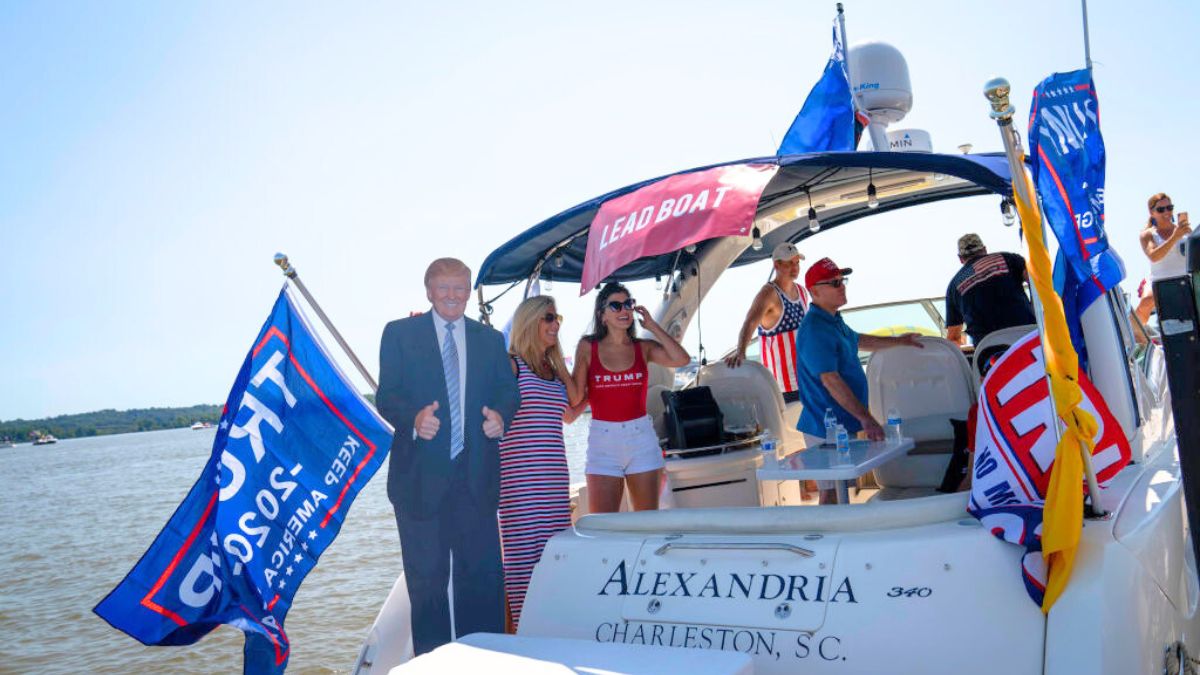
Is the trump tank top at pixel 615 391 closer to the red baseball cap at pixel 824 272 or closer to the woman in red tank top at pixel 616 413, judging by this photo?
the woman in red tank top at pixel 616 413

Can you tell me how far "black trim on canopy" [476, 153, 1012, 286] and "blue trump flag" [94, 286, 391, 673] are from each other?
152 cm

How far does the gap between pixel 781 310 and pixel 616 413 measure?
1.99 metres

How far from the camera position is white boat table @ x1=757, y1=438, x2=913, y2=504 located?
3594 mm

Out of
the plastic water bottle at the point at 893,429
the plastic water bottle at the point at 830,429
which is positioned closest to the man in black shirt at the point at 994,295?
the plastic water bottle at the point at 893,429

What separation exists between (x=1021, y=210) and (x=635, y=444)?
2.19m

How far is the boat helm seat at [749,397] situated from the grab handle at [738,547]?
103 inches

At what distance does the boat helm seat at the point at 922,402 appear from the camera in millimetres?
4781

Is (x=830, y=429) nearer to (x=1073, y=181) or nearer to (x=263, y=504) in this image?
(x=1073, y=181)

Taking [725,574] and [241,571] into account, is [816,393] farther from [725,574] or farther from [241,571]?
[241,571]

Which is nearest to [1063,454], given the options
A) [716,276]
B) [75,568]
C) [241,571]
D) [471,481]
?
[471,481]

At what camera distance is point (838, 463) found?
12.4 ft

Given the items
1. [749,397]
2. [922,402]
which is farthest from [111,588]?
[922,402]

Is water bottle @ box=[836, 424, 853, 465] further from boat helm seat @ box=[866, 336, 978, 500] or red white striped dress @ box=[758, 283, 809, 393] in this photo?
red white striped dress @ box=[758, 283, 809, 393]

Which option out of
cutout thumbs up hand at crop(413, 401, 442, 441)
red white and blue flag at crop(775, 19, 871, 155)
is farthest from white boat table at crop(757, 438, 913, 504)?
red white and blue flag at crop(775, 19, 871, 155)
